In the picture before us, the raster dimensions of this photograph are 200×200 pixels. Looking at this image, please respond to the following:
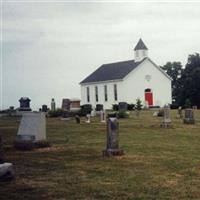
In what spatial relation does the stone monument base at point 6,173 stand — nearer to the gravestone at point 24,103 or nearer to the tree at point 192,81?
the gravestone at point 24,103

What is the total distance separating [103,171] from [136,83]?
191ft

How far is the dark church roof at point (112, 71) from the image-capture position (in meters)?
70.5

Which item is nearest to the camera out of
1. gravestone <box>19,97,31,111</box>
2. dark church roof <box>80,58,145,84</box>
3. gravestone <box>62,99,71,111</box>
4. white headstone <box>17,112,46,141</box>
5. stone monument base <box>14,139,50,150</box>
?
stone monument base <box>14,139,50,150</box>

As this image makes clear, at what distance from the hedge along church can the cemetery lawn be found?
164 ft

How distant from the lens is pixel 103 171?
40.0 feet

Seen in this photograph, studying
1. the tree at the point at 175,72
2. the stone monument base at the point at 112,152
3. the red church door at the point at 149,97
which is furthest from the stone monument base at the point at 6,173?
the tree at the point at 175,72

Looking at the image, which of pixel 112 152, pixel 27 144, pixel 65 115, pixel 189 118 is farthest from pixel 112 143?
pixel 65 115

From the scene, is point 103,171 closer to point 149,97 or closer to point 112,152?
point 112,152

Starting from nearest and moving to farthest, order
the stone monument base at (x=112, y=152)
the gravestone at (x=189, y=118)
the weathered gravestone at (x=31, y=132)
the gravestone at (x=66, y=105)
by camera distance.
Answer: the stone monument base at (x=112, y=152) < the weathered gravestone at (x=31, y=132) < the gravestone at (x=189, y=118) < the gravestone at (x=66, y=105)

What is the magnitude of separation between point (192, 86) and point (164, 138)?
56.9 meters

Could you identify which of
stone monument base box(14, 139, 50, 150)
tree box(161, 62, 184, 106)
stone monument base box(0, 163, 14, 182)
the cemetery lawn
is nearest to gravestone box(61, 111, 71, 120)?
the cemetery lawn

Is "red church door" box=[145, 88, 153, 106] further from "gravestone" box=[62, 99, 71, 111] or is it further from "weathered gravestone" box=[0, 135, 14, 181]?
"weathered gravestone" box=[0, 135, 14, 181]

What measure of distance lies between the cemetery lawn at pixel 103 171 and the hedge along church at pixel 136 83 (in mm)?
49926

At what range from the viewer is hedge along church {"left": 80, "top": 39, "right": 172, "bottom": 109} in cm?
6956
